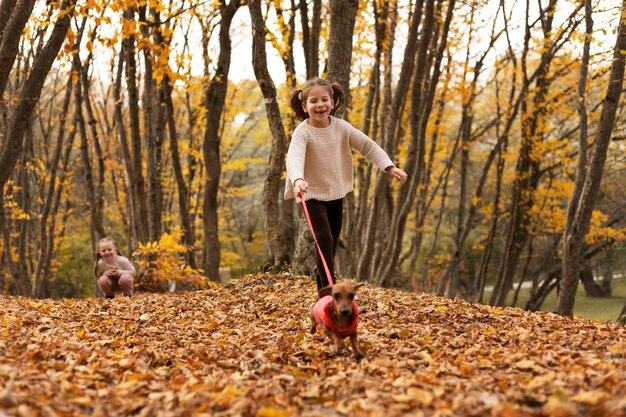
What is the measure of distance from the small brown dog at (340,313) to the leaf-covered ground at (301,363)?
0.16 metres

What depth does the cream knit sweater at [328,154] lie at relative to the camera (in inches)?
218

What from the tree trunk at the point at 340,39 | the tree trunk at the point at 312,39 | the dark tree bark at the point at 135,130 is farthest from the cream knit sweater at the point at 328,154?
the dark tree bark at the point at 135,130

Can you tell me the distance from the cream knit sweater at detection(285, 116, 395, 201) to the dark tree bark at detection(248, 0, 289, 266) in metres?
3.62

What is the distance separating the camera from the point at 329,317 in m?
4.42

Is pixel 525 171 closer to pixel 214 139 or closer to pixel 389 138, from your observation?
pixel 389 138

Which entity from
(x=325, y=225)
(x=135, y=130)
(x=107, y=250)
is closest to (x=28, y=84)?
(x=107, y=250)

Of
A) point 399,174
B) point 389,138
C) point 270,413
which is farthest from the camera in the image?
point 389,138

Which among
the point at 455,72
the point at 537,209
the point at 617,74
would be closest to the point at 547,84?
the point at 455,72

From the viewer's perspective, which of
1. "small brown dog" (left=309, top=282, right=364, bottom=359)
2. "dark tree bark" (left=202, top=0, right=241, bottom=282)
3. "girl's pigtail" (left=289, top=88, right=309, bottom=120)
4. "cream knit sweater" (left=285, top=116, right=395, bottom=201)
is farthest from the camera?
"dark tree bark" (left=202, top=0, right=241, bottom=282)

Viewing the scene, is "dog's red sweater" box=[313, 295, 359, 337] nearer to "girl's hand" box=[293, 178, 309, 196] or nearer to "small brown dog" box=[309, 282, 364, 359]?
"small brown dog" box=[309, 282, 364, 359]

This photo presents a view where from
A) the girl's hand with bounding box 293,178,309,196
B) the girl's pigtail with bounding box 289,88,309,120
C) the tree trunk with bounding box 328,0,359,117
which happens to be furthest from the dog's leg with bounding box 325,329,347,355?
the tree trunk with bounding box 328,0,359,117

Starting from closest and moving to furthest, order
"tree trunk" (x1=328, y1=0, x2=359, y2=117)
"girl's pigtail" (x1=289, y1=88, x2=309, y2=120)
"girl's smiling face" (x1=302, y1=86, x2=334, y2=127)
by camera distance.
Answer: "girl's smiling face" (x1=302, y1=86, x2=334, y2=127)
"girl's pigtail" (x1=289, y1=88, x2=309, y2=120)
"tree trunk" (x1=328, y1=0, x2=359, y2=117)

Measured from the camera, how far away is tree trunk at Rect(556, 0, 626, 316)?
8984mm

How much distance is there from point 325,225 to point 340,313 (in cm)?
133
